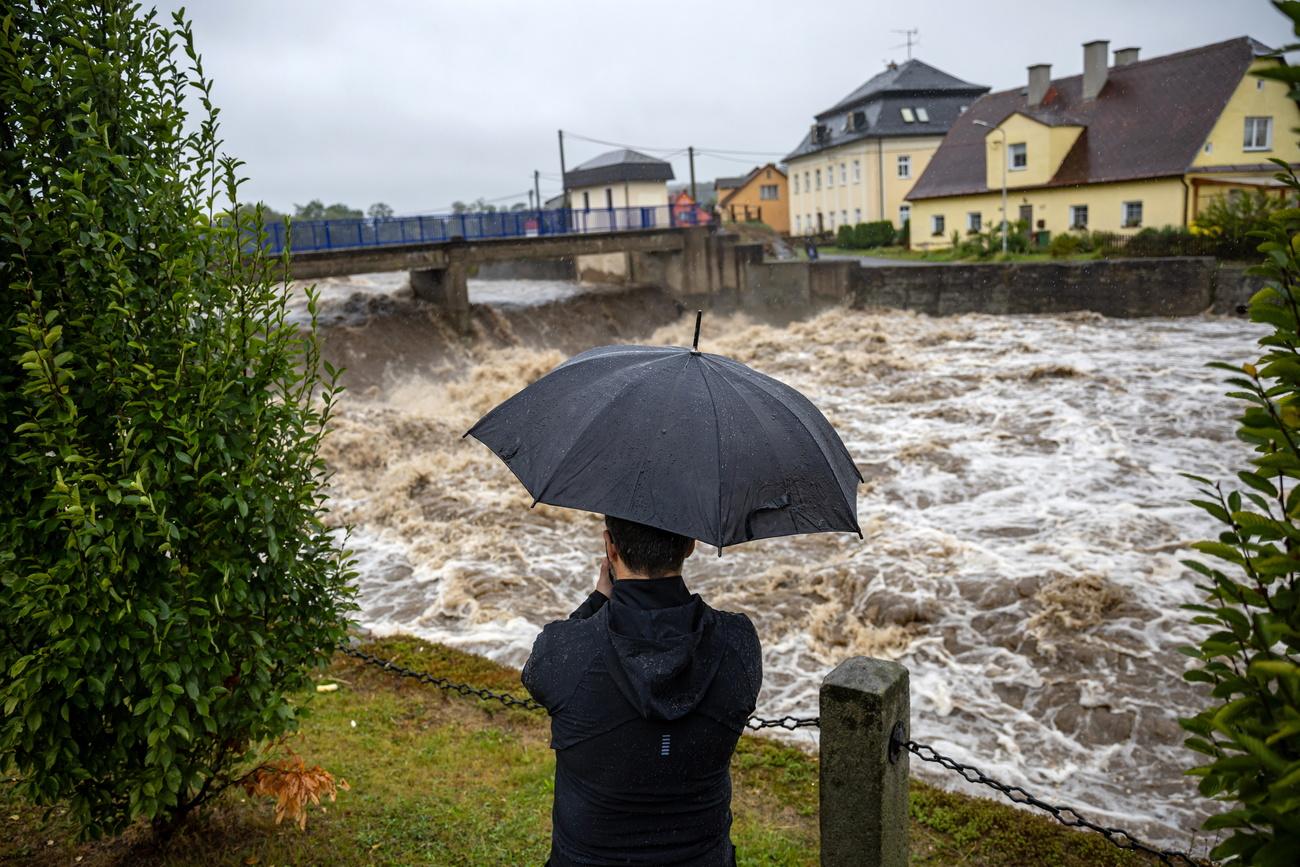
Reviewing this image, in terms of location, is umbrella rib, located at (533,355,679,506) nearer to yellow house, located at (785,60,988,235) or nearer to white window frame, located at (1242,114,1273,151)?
white window frame, located at (1242,114,1273,151)

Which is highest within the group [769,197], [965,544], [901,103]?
[901,103]

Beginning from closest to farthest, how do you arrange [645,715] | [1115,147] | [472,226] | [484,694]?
[645,715] < [484,694] < [472,226] < [1115,147]

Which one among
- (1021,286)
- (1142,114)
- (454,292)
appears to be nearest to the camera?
(1021,286)

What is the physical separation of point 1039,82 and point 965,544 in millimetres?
35313

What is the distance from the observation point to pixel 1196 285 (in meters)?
28.8

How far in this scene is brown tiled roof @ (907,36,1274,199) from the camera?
116 feet

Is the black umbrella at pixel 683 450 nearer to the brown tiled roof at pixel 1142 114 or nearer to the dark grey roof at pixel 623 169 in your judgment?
the brown tiled roof at pixel 1142 114

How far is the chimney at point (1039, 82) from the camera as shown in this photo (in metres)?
41.7

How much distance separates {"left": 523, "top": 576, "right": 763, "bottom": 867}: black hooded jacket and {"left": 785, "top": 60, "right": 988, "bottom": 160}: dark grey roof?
5770 centimetres

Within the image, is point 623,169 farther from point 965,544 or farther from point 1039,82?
point 965,544

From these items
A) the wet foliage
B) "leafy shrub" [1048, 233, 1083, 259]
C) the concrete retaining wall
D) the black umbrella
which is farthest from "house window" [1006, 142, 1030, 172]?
the wet foliage

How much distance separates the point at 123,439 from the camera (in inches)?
141

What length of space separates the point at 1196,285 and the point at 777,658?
966 inches

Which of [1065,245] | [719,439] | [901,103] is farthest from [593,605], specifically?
[901,103]
